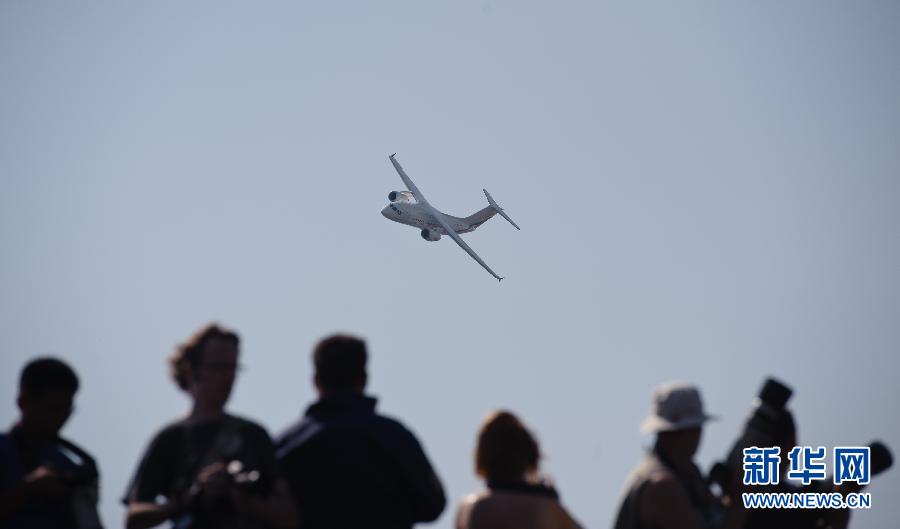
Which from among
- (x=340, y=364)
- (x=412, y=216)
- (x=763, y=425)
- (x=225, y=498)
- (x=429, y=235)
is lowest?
(x=225, y=498)

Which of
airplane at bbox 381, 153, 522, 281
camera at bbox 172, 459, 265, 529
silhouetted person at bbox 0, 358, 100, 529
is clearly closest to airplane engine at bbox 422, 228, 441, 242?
airplane at bbox 381, 153, 522, 281

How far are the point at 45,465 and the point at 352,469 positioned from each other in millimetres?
1894

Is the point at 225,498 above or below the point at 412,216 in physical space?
below

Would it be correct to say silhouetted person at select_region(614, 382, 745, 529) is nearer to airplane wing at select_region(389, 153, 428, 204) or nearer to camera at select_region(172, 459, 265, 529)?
camera at select_region(172, 459, 265, 529)

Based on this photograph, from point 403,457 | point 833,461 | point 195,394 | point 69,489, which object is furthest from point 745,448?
point 69,489

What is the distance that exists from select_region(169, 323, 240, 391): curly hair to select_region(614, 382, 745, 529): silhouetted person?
2.68 meters

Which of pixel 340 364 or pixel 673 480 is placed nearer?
pixel 673 480

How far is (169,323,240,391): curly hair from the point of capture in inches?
272

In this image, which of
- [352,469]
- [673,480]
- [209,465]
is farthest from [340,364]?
[673,480]

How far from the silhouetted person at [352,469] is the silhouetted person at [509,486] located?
1.45 feet

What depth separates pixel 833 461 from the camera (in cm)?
802

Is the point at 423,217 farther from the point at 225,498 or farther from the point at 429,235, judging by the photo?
the point at 225,498

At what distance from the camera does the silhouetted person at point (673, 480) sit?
689 cm

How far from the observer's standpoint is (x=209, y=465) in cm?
673
